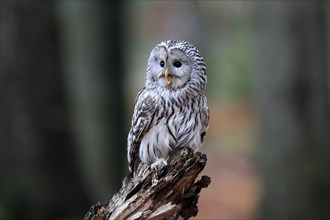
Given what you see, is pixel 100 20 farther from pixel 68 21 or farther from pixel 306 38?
pixel 306 38

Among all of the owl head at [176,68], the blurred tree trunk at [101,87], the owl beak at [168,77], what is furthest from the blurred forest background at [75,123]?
the owl beak at [168,77]

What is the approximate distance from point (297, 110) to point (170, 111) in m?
4.62

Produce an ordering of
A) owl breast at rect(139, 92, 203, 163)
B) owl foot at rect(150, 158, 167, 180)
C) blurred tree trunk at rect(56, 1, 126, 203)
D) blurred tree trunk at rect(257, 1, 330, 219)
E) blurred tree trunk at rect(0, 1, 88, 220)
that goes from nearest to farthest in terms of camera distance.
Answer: owl foot at rect(150, 158, 167, 180)
owl breast at rect(139, 92, 203, 163)
blurred tree trunk at rect(0, 1, 88, 220)
blurred tree trunk at rect(257, 1, 330, 219)
blurred tree trunk at rect(56, 1, 126, 203)

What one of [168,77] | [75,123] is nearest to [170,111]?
[168,77]

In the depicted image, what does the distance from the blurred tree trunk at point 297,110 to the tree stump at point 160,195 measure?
16.6ft

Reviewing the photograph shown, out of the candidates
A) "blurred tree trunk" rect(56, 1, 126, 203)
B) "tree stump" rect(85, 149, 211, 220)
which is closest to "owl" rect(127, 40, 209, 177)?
"tree stump" rect(85, 149, 211, 220)

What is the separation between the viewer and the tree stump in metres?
5.03

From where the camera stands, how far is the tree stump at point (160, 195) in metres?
5.03

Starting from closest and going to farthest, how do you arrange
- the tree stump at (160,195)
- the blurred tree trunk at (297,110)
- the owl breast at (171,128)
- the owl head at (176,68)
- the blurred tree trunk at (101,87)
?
the tree stump at (160,195) < the owl head at (176,68) < the owl breast at (171,128) < the blurred tree trunk at (297,110) < the blurred tree trunk at (101,87)

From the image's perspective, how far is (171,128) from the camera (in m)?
5.86

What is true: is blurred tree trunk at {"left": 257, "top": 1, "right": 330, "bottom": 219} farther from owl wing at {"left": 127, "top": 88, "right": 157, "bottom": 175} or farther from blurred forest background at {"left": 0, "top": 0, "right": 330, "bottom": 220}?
owl wing at {"left": 127, "top": 88, "right": 157, "bottom": 175}

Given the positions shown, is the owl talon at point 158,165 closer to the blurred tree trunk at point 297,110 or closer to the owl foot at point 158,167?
the owl foot at point 158,167

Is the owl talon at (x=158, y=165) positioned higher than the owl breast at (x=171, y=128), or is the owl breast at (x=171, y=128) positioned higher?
the owl breast at (x=171, y=128)

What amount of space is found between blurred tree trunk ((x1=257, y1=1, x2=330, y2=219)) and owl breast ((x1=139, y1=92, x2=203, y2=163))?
4372mm
